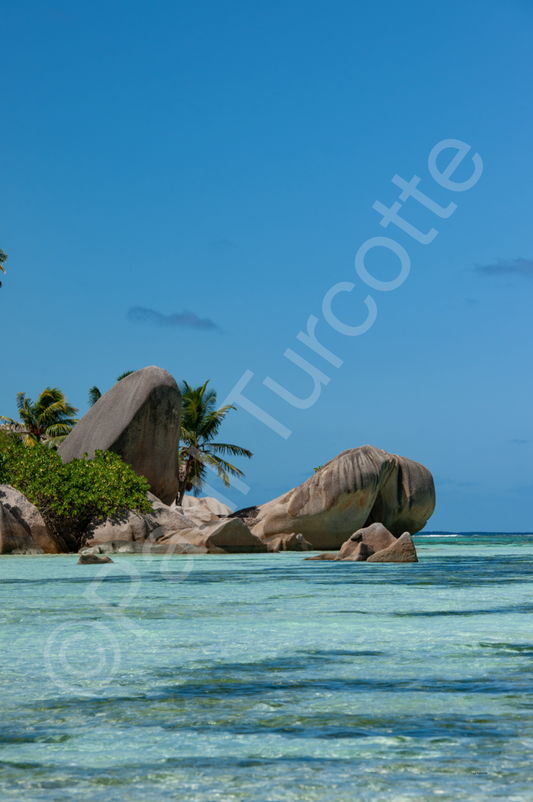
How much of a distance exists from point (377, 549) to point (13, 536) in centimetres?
885

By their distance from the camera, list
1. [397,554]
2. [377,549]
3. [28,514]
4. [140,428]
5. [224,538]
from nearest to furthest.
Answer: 1. [397,554]
2. [377,549]
3. [28,514]
4. [224,538]
5. [140,428]

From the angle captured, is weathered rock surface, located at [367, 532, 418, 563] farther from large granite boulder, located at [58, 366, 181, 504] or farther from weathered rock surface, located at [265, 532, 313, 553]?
large granite boulder, located at [58, 366, 181, 504]

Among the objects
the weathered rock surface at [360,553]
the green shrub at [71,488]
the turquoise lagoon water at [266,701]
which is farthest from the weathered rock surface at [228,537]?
the turquoise lagoon water at [266,701]

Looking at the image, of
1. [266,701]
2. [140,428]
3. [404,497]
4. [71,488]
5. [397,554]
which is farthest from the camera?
[404,497]

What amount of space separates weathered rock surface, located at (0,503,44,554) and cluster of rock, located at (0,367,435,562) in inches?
1.0

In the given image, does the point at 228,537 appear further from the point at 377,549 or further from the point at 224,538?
the point at 377,549

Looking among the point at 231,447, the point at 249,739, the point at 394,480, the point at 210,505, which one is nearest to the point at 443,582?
the point at 249,739

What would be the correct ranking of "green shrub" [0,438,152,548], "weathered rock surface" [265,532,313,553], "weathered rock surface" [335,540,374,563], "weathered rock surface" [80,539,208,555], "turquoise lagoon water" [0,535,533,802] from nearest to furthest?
1. "turquoise lagoon water" [0,535,533,802]
2. "weathered rock surface" [335,540,374,563]
3. "weathered rock surface" [80,539,208,555]
4. "green shrub" [0,438,152,548]
5. "weathered rock surface" [265,532,313,553]

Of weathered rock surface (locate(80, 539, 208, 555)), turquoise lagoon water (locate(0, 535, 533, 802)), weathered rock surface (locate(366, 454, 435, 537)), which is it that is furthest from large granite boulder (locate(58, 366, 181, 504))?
turquoise lagoon water (locate(0, 535, 533, 802))

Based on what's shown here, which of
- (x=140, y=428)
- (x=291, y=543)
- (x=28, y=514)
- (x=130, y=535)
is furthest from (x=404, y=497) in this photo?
(x=28, y=514)

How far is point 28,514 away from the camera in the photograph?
2173 centimetres

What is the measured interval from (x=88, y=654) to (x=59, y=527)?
1868 cm

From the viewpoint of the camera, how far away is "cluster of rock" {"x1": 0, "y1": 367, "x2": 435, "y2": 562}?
2219cm

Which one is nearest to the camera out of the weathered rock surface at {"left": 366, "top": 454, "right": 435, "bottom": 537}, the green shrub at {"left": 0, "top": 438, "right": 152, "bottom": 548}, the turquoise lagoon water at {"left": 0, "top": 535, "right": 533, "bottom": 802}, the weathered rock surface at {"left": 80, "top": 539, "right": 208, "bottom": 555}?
the turquoise lagoon water at {"left": 0, "top": 535, "right": 533, "bottom": 802}
